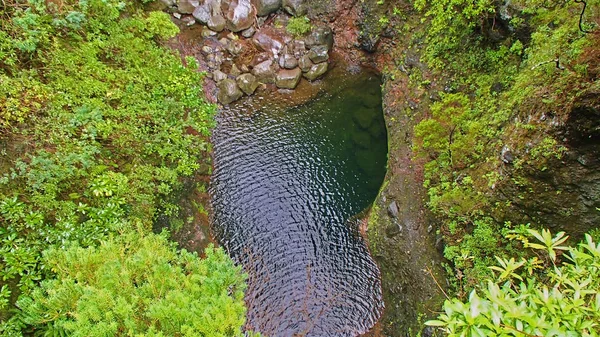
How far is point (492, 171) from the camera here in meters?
7.73

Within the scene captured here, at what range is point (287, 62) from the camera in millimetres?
14477

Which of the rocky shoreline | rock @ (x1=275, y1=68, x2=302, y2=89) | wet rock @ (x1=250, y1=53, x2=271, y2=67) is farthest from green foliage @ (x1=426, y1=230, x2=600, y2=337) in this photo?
wet rock @ (x1=250, y1=53, x2=271, y2=67)

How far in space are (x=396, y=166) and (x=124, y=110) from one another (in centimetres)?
840

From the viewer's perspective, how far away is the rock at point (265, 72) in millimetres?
14219

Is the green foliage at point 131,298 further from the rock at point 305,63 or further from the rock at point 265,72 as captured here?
the rock at point 305,63

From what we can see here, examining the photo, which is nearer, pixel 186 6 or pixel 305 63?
pixel 186 6

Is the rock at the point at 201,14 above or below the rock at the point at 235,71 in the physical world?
above

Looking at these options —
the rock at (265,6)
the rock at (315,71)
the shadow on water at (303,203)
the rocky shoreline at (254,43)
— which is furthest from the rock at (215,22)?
the rock at (315,71)

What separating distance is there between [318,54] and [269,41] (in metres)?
2.27

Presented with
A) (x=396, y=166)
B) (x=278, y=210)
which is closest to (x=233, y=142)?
(x=278, y=210)

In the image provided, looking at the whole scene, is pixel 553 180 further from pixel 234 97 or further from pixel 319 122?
pixel 234 97

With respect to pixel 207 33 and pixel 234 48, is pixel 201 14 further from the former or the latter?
pixel 234 48

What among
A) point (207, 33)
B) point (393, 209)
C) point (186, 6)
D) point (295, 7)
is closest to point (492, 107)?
point (393, 209)

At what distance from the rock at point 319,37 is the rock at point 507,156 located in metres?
9.89
